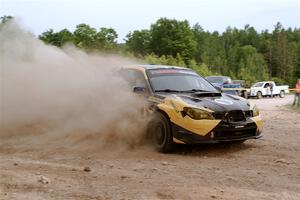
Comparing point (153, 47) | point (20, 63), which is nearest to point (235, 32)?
point (153, 47)

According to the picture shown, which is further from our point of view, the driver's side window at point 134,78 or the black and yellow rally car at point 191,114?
the driver's side window at point 134,78

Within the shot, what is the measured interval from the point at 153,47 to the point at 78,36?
26700 millimetres

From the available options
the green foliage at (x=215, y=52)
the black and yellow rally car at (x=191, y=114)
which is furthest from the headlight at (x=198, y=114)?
the green foliage at (x=215, y=52)

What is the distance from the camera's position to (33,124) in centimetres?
1051

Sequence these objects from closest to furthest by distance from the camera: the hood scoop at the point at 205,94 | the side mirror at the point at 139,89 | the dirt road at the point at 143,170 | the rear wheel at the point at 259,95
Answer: the dirt road at the point at 143,170
the hood scoop at the point at 205,94
the side mirror at the point at 139,89
the rear wheel at the point at 259,95

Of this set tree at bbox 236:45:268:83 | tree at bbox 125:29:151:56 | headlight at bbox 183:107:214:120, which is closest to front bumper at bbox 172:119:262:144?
headlight at bbox 183:107:214:120

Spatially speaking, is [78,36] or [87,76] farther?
[78,36]

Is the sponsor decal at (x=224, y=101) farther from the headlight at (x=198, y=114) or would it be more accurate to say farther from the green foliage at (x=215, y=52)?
the green foliage at (x=215, y=52)

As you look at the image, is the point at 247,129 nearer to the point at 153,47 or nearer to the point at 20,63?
the point at 20,63

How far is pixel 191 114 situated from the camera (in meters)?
7.55

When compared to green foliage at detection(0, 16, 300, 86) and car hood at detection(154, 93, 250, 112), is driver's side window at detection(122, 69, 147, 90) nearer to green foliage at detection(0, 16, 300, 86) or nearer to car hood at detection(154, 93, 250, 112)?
car hood at detection(154, 93, 250, 112)

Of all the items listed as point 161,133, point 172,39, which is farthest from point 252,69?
point 161,133

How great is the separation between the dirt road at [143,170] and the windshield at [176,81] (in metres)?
1.22

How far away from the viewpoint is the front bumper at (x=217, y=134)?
24.7 ft
